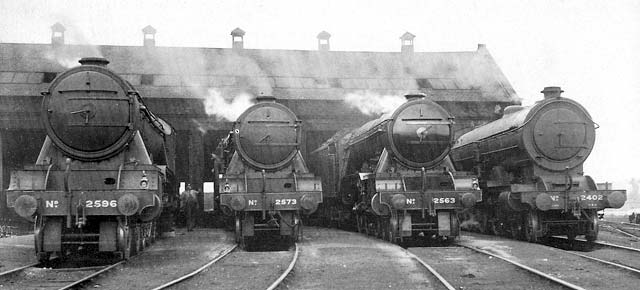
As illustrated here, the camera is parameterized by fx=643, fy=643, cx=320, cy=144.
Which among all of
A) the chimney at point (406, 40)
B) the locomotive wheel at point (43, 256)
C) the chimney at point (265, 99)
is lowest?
the locomotive wheel at point (43, 256)

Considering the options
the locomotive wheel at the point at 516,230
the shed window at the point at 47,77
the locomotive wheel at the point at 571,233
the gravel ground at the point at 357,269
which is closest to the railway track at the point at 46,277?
the gravel ground at the point at 357,269

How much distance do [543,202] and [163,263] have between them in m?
7.73

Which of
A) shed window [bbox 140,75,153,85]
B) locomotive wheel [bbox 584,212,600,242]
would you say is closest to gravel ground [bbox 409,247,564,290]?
locomotive wheel [bbox 584,212,600,242]

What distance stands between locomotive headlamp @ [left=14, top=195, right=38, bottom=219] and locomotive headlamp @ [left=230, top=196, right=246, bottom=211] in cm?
379

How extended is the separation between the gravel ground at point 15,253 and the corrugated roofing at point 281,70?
11.2 metres

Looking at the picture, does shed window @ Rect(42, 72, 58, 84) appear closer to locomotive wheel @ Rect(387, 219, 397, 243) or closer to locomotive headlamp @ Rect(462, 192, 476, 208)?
locomotive wheel @ Rect(387, 219, 397, 243)

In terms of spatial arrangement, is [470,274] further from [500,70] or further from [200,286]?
[500,70]

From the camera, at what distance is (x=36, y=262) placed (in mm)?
11000

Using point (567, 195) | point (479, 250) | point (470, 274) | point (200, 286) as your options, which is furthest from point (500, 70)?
point (200, 286)

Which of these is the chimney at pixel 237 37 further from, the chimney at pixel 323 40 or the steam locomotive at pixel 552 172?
the steam locomotive at pixel 552 172

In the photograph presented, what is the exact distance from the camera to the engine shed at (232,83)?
2412cm

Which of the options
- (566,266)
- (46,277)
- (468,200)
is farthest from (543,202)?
(46,277)

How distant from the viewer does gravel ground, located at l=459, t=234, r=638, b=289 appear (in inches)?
329

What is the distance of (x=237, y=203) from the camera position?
12844mm
